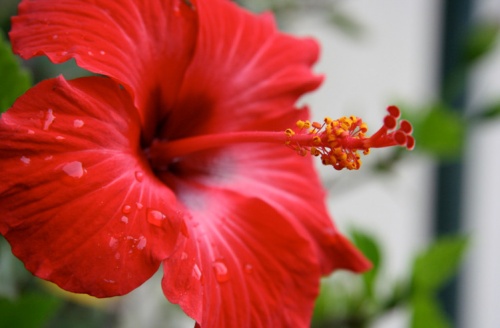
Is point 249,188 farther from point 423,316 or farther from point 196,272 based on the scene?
point 423,316

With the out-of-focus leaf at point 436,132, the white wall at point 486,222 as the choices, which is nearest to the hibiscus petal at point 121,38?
the out-of-focus leaf at point 436,132

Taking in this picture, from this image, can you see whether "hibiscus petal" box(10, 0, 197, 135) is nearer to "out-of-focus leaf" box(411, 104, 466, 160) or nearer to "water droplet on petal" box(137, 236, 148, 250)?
"water droplet on petal" box(137, 236, 148, 250)

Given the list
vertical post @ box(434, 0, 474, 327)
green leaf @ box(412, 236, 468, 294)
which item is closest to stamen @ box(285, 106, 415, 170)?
green leaf @ box(412, 236, 468, 294)

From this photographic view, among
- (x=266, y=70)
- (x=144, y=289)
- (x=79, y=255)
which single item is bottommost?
(x=144, y=289)

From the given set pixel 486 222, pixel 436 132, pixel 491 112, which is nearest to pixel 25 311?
pixel 436 132

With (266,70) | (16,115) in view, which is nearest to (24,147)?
(16,115)

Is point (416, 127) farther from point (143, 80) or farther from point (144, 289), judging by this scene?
point (144, 289)
